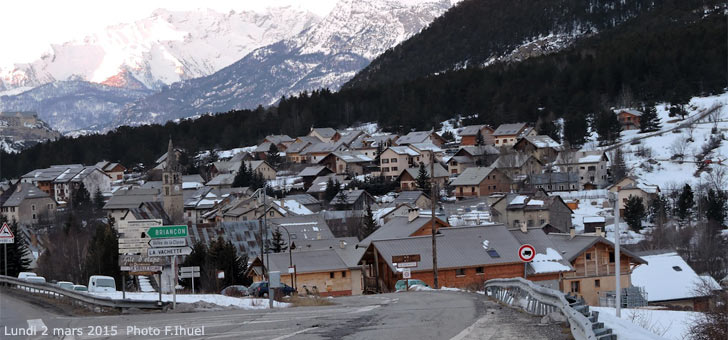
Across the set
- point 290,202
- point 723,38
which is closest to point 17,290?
point 290,202

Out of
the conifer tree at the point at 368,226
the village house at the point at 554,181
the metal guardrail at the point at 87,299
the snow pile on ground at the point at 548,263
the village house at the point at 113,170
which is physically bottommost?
the snow pile on ground at the point at 548,263

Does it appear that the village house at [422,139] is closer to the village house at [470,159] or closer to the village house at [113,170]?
the village house at [470,159]

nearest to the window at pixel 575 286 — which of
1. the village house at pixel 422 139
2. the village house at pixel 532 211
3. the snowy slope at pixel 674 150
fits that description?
the village house at pixel 532 211

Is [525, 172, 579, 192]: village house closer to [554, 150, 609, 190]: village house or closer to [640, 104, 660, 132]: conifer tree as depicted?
[554, 150, 609, 190]: village house

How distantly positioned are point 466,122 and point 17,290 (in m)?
113

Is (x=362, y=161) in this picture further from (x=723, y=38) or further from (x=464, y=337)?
(x=464, y=337)

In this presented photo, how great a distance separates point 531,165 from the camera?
4023 inches

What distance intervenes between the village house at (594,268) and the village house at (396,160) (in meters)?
64.1

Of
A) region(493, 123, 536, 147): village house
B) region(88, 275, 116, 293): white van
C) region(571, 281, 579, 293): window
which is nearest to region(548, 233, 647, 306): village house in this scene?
region(571, 281, 579, 293): window

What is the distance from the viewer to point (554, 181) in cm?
9306

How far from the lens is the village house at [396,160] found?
11006cm

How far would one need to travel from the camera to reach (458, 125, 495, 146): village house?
12021cm

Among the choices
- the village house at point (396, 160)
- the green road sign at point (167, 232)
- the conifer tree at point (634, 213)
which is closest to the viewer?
the green road sign at point (167, 232)

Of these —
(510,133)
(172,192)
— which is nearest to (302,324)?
(172,192)
